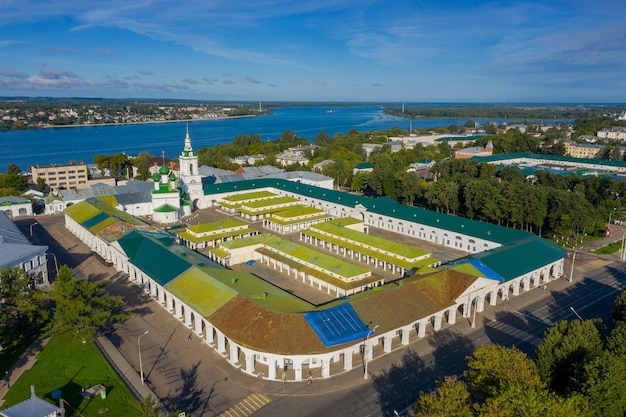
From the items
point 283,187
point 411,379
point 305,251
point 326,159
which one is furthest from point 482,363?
point 326,159

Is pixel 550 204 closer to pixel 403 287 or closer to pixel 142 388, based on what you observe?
pixel 403 287

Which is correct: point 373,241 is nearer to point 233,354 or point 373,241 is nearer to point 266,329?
point 266,329

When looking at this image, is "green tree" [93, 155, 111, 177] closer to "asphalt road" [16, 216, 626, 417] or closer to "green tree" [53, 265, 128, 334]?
"asphalt road" [16, 216, 626, 417]

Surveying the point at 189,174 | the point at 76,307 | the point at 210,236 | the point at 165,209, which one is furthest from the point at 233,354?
the point at 189,174

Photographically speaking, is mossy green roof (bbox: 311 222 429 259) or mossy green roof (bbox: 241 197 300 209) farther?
mossy green roof (bbox: 241 197 300 209)

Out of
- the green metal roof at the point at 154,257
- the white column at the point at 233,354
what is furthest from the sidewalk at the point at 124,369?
the green metal roof at the point at 154,257

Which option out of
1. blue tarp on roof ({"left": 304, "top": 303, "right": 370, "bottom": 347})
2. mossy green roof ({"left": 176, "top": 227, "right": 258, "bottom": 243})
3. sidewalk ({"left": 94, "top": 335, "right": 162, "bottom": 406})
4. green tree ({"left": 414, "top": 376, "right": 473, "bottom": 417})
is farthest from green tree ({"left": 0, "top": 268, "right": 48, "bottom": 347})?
green tree ({"left": 414, "top": 376, "right": 473, "bottom": 417})
